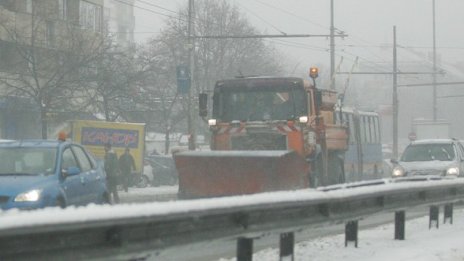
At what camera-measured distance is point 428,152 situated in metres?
26.1

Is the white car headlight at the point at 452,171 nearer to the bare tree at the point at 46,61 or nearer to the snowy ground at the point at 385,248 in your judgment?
the snowy ground at the point at 385,248

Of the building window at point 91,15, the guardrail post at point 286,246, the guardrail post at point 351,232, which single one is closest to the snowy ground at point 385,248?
the guardrail post at point 351,232

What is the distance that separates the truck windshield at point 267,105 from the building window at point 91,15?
2777cm

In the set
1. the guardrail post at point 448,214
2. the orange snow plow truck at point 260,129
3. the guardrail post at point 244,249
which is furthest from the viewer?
the orange snow plow truck at point 260,129

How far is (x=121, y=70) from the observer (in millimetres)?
37406

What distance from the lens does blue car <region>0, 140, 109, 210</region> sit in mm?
11961

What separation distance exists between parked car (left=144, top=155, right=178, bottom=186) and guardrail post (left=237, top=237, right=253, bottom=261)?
1192 inches

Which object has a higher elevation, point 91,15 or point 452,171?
point 91,15

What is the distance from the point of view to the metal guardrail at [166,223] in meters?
6.15

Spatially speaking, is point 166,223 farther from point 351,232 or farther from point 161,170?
point 161,170

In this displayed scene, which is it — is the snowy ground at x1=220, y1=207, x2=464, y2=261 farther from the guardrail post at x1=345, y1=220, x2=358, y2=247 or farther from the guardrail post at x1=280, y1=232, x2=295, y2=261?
the guardrail post at x1=280, y1=232, x2=295, y2=261

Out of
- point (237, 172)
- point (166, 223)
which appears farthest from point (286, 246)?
point (237, 172)

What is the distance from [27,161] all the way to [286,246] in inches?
196

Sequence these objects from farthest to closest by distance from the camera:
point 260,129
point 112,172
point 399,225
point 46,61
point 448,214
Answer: point 46,61
point 112,172
point 260,129
point 448,214
point 399,225
